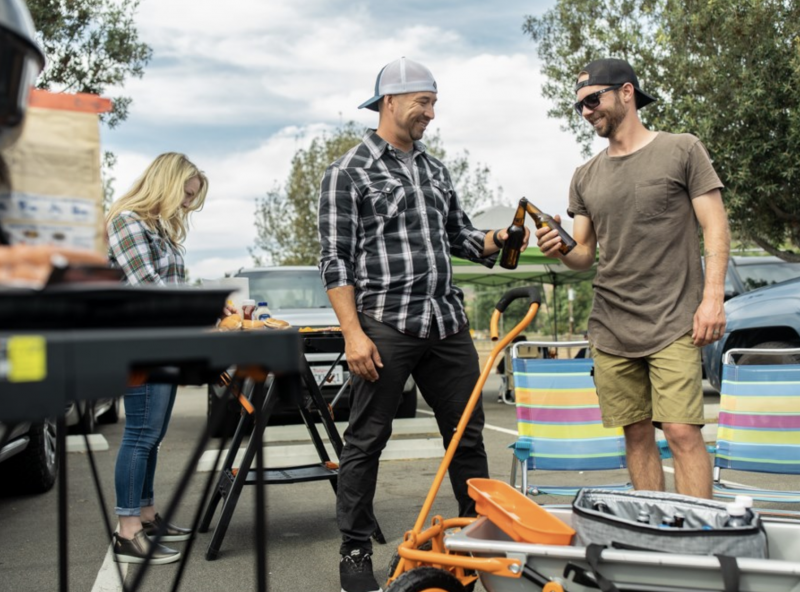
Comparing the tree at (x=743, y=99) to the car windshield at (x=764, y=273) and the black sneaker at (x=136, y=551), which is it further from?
the black sneaker at (x=136, y=551)

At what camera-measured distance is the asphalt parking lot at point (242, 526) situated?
11.9 ft

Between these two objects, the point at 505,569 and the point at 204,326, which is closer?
the point at 204,326

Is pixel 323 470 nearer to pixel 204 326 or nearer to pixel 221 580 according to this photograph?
pixel 221 580

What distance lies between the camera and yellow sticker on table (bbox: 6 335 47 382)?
3.41ft

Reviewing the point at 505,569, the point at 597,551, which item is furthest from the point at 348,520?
the point at 597,551

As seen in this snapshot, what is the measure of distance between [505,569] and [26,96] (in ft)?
5.65

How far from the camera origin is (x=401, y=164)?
338 cm

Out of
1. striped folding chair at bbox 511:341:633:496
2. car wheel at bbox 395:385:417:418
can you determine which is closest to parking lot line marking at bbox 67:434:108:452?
car wheel at bbox 395:385:417:418

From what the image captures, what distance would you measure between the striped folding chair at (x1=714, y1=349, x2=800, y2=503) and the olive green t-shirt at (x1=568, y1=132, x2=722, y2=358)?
841 millimetres

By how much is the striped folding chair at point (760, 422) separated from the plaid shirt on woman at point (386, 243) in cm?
140

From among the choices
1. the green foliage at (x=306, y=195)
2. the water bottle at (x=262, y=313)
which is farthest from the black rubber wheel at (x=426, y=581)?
the green foliage at (x=306, y=195)

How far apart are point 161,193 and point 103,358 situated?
2934 millimetres

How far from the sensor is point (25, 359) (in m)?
1.04

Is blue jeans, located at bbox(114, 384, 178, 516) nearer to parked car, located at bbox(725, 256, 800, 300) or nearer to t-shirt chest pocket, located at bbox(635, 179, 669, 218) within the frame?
t-shirt chest pocket, located at bbox(635, 179, 669, 218)
